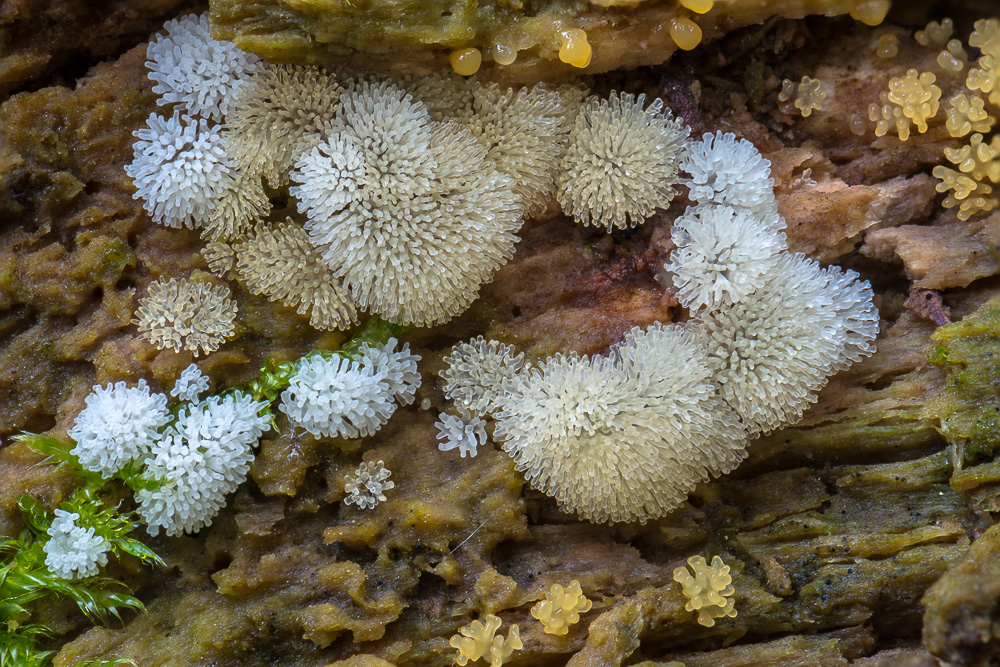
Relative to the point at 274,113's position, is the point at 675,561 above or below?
below

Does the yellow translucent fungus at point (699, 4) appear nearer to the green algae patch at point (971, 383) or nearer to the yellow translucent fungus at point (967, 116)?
the yellow translucent fungus at point (967, 116)

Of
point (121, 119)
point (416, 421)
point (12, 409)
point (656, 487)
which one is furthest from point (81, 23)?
point (656, 487)

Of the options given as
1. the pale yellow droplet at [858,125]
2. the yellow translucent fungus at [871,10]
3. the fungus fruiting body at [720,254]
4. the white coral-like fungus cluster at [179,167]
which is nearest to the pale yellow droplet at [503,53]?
the fungus fruiting body at [720,254]

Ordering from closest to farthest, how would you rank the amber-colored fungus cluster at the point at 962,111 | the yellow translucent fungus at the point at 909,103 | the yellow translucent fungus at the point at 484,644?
the yellow translucent fungus at the point at 484,644
the amber-colored fungus cluster at the point at 962,111
the yellow translucent fungus at the point at 909,103

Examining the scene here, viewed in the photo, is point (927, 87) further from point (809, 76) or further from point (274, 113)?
point (274, 113)

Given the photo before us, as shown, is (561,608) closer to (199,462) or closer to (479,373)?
(479,373)

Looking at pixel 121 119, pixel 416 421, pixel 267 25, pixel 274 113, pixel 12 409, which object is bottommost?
pixel 12 409
